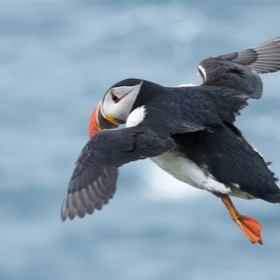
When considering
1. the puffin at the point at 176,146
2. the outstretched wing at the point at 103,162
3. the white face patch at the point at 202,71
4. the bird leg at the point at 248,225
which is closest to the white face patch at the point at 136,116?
the puffin at the point at 176,146

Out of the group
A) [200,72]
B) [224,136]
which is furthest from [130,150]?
[200,72]

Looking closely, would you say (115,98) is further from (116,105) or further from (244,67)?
(244,67)

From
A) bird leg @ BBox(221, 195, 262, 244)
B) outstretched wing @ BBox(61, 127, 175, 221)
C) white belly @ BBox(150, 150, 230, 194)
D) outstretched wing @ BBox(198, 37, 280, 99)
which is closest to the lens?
outstretched wing @ BBox(61, 127, 175, 221)

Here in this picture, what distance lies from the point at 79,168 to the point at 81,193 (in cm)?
18

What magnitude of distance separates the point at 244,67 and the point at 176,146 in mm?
1505

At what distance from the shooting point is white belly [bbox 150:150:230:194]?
788 cm

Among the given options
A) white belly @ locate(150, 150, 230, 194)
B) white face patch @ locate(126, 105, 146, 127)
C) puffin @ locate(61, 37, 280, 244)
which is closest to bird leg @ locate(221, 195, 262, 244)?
puffin @ locate(61, 37, 280, 244)

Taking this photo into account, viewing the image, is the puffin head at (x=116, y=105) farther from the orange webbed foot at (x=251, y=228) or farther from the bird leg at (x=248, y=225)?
the orange webbed foot at (x=251, y=228)

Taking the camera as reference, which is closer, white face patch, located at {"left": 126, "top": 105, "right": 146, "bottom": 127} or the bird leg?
white face patch, located at {"left": 126, "top": 105, "right": 146, "bottom": 127}

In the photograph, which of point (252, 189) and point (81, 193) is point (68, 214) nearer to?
point (81, 193)

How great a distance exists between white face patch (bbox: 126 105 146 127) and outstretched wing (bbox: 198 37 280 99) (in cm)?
97

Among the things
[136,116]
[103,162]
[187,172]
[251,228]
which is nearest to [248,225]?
[251,228]

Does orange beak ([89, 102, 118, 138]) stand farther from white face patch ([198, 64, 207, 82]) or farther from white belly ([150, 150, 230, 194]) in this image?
white face patch ([198, 64, 207, 82])

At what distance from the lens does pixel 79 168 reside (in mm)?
7777
